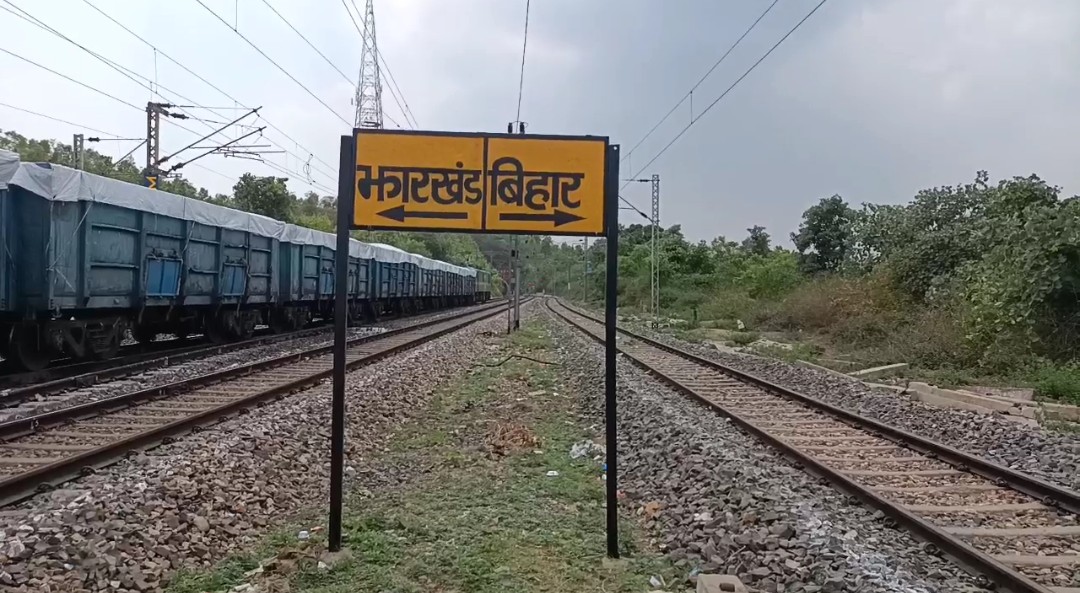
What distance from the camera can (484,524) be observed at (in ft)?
16.2

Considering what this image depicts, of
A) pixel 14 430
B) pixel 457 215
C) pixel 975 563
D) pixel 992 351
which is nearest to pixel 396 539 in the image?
pixel 457 215

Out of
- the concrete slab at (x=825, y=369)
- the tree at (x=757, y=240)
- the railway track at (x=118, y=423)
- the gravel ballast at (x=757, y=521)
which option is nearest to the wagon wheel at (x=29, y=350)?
the railway track at (x=118, y=423)

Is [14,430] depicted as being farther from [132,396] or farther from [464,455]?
[464,455]

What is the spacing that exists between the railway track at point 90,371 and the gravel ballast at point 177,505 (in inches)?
121

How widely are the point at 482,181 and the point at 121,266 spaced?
10066 millimetres

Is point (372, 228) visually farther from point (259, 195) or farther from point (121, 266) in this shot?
point (259, 195)

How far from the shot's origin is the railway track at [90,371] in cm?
917

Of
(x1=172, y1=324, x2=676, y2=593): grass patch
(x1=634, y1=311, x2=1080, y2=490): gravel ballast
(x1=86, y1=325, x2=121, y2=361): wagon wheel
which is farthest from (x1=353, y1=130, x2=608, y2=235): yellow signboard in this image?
(x1=86, y1=325, x2=121, y2=361): wagon wheel

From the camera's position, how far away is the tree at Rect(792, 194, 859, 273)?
136ft

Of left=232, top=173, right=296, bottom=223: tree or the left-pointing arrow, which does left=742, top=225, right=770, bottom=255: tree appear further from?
the left-pointing arrow

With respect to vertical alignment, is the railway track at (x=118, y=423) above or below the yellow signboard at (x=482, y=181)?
below

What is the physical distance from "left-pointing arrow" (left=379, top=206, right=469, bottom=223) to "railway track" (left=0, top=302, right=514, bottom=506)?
125 inches

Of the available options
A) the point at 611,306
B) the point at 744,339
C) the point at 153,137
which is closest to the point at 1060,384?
the point at 611,306

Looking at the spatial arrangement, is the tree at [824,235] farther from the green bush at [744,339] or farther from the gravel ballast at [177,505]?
the gravel ballast at [177,505]
